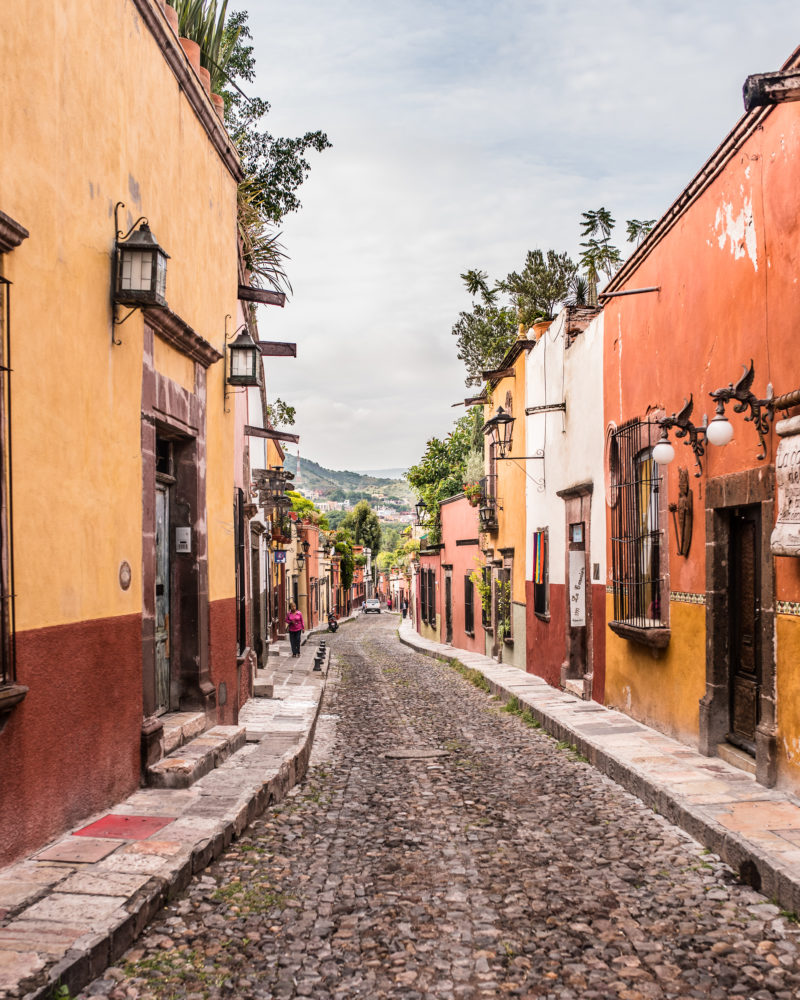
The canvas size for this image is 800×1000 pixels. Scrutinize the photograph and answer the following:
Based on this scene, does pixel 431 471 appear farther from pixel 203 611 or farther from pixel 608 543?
pixel 203 611

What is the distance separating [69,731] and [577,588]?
29.0ft

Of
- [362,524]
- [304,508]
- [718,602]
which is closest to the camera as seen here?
[718,602]

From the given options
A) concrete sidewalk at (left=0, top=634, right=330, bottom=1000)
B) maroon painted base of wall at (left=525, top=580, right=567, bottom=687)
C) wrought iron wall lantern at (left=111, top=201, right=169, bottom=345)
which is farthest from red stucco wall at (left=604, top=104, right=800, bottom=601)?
maroon painted base of wall at (left=525, top=580, right=567, bottom=687)

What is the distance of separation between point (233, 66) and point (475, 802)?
13.0 m

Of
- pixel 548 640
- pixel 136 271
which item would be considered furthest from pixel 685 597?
pixel 548 640

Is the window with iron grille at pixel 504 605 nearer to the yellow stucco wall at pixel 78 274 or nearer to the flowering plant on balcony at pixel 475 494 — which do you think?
the flowering plant on balcony at pixel 475 494

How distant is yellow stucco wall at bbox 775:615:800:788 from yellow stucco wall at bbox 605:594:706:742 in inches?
63.6

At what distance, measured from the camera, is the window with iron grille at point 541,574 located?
1476 cm

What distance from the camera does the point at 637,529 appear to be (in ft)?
32.4

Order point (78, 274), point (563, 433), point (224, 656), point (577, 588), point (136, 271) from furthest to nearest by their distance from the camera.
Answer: point (563, 433)
point (577, 588)
point (224, 656)
point (136, 271)
point (78, 274)

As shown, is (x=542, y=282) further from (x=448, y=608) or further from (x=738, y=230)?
(x=738, y=230)

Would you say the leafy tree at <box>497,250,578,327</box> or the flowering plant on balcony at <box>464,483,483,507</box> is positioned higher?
the leafy tree at <box>497,250,578,327</box>

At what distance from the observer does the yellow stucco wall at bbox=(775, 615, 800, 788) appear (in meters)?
5.95

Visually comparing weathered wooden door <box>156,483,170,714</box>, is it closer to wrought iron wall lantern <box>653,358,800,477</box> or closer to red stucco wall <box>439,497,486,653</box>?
wrought iron wall lantern <box>653,358,800,477</box>
